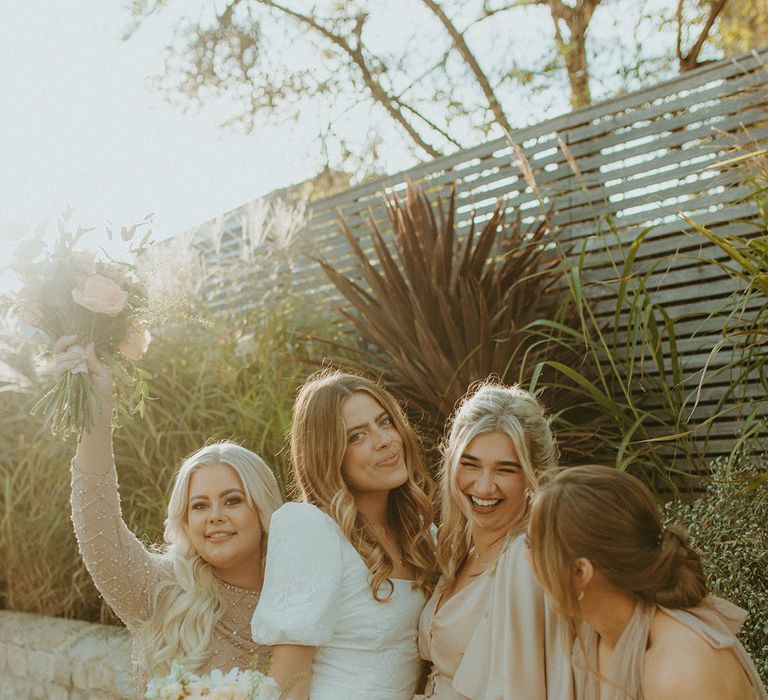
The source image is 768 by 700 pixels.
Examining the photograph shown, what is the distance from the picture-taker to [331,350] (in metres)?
5.74

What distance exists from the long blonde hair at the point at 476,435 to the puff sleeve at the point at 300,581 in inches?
13.9

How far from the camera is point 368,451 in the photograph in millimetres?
3037

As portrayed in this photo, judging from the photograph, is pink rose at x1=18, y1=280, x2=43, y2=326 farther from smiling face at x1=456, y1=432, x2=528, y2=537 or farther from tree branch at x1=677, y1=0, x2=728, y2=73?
tree branch at x1=677, y1=0, x2=728, y2=73

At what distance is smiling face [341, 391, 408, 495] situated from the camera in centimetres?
304

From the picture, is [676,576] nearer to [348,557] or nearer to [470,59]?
[348,557]

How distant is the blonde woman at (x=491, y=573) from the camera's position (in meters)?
2.48

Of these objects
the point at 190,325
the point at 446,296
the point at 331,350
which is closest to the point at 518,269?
the point at 446,296

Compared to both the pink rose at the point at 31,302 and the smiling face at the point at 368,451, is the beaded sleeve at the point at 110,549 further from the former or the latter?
the smiling face at the point at 368,451

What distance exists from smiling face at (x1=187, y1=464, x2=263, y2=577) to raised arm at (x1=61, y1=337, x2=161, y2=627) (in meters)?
0.24

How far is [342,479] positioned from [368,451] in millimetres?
125

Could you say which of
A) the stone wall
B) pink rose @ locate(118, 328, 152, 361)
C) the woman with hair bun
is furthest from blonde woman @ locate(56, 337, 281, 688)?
the stone wall

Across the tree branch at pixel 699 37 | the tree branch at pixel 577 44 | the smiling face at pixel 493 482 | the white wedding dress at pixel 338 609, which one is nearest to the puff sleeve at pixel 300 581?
the white wedding dress at pixel 338 609

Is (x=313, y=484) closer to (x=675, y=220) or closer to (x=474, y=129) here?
(x=675, y=220)

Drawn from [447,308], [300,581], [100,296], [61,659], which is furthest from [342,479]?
[61,659]
